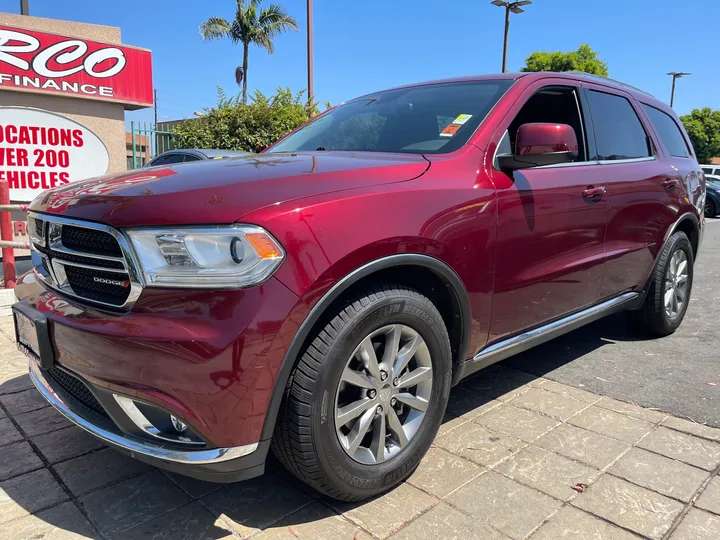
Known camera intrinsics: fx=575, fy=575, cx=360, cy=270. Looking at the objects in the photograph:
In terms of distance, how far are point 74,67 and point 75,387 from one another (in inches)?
287

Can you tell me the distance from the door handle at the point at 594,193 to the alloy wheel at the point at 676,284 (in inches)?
54.2

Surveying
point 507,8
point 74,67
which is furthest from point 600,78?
point 507,8

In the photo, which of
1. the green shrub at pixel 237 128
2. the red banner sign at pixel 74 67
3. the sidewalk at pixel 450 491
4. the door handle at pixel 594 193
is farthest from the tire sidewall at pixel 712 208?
the sidewalk at pixel 450 491

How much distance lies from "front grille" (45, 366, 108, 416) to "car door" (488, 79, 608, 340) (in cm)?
176

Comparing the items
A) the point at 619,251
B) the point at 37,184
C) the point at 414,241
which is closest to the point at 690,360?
the point at 619,251

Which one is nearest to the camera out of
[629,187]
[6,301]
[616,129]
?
[629,187]

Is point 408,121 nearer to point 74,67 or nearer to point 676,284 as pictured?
point 676,284

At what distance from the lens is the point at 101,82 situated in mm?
8383

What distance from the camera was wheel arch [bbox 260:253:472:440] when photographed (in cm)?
192

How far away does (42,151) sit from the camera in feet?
26.1

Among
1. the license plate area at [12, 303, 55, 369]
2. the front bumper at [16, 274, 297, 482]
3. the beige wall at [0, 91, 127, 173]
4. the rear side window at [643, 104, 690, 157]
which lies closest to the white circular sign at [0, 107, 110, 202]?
the beige wall at [0, 91, 127, 173]

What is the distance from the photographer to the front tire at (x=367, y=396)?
6.57ft

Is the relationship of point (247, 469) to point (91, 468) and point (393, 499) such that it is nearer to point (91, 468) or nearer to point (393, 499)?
point (393, 499)

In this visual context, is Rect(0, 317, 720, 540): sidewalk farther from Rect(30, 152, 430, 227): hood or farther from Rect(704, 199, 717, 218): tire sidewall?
Rect(704, 199, 717, 218): tire sidewall
